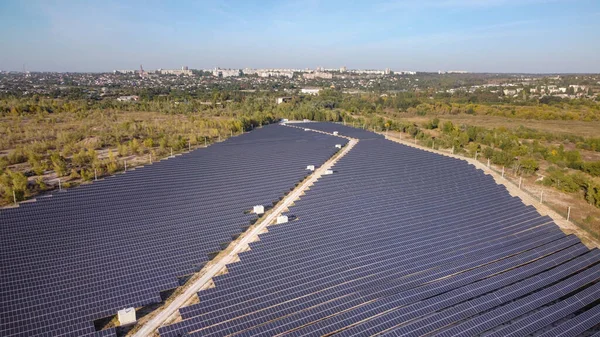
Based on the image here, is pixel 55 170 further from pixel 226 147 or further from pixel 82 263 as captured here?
pixel 82 263

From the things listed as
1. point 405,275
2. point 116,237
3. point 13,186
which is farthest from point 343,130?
point 116,237

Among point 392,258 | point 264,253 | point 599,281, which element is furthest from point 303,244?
point 599,281

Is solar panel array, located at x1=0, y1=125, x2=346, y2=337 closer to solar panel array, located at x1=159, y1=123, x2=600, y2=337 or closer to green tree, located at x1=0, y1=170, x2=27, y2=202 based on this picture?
solar panel array, located at x1=159, y1=123, x2=600, y2=337

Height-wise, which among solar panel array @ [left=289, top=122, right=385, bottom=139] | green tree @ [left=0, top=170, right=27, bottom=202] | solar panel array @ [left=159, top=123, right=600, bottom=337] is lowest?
solar panel array @ [left=159, top=123, right=600, bottom=337]

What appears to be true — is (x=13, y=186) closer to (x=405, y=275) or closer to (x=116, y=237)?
(x=116, y=237)

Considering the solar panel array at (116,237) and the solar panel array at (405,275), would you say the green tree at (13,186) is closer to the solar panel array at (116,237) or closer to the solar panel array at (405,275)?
the solar panel array at (116,237)

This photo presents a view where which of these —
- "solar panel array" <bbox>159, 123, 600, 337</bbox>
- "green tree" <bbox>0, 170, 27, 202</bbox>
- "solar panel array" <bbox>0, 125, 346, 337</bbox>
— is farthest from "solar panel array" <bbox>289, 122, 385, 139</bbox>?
"green tree" <bbox>0, 170, 27, 202</bbox>
